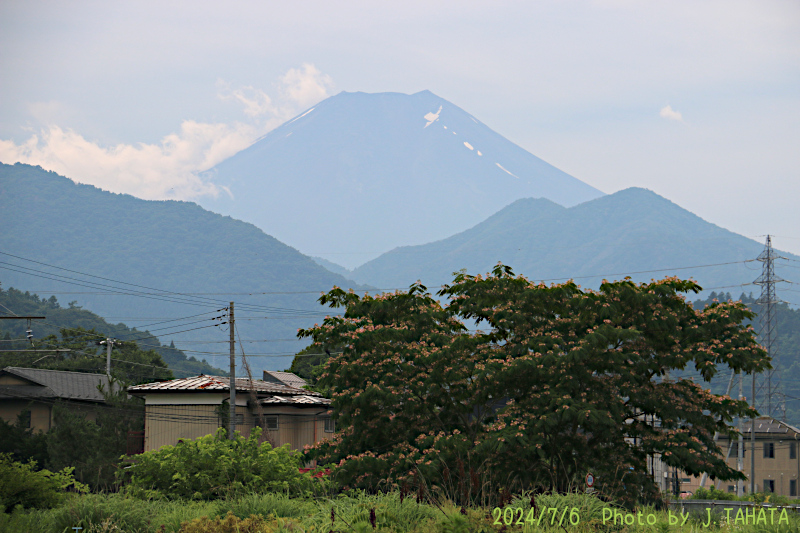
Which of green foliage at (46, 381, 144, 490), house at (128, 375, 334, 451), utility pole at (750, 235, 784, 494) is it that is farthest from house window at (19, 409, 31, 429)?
utility pole at (750, 235, 784, 494)

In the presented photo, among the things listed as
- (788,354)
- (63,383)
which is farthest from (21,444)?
(788,354)

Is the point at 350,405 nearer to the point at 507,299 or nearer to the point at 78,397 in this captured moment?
the point at 507,299

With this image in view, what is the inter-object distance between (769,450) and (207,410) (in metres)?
56.1

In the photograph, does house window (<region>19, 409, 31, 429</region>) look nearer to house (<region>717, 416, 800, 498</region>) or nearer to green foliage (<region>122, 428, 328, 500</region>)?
green foliage (<region>122, 428, 328, 500</region>)

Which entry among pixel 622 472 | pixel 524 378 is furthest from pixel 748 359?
pixel 524 378

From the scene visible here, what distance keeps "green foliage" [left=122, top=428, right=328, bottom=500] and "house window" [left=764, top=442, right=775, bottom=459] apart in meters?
66.1

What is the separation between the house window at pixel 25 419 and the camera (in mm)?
49562

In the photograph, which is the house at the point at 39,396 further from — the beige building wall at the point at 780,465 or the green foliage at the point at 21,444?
the beige building wall at the point at 780,465

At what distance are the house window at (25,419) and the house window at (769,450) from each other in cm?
6483

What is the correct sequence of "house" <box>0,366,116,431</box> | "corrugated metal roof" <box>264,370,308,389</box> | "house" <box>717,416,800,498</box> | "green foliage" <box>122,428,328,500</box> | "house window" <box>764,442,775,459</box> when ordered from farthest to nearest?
"corrugated metal roof" <box>264,370,308,389</box> → "house window" <box>764,442,775,459</box> → "house" <box>717,416,800,498</box> → "house" <box>0,366,116,431</box> → "green foliage" <box>122,428,328,500</box>

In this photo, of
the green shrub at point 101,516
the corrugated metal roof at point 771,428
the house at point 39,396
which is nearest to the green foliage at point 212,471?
the green shrub at point 101,516

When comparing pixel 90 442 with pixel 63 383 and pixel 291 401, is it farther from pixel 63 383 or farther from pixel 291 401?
pixel 63 383

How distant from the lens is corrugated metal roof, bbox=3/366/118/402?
61009mm

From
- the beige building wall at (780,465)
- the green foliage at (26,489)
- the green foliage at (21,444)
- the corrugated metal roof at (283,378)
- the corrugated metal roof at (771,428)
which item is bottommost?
the beige building wall at (780,465)
